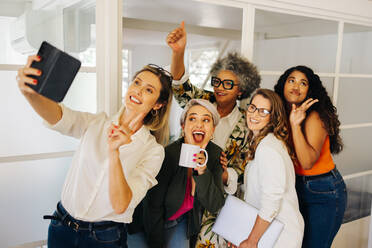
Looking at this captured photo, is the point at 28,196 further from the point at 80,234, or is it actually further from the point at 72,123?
the point at 72,123

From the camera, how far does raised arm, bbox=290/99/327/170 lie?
63.7 inches

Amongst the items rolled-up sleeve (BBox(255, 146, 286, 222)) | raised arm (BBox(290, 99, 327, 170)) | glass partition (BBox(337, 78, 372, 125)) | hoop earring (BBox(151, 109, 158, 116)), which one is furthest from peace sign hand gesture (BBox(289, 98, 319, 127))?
glass partition (BBox(337, 78, 372, 125))

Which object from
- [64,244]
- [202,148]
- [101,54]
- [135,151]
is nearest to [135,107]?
[135,151]

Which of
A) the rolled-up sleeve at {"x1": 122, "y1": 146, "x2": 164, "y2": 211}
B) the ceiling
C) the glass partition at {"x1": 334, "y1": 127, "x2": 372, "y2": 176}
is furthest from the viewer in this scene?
the glass partition at {"x1": 334, "y1": 127, "x2": 372, "y2": 176}

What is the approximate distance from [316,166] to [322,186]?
0.11 metres

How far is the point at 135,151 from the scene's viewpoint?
1297 mm

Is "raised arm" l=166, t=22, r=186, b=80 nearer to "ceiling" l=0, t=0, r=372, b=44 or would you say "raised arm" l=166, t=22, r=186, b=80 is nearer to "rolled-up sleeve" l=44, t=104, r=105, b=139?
"ceiling" l=0, t=0, r=372, b=44

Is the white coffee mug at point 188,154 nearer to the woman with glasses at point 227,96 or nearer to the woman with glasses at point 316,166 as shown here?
the woman with glasses at point 227,96

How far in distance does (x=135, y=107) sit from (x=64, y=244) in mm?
586

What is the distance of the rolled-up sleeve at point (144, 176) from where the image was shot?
118 centimetres

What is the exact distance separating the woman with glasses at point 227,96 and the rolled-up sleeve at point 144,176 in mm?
523

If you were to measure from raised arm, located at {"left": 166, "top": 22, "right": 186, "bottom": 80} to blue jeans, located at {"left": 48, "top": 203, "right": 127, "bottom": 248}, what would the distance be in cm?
83

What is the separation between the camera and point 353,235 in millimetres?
2705

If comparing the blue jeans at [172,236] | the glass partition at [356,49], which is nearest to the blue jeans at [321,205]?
the blue jeans at [172,236]
